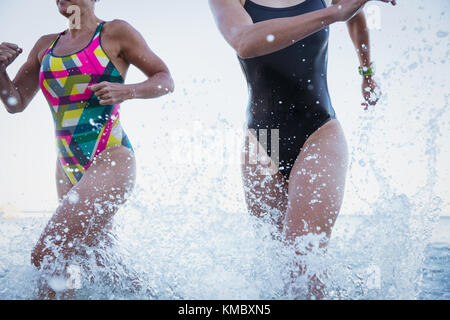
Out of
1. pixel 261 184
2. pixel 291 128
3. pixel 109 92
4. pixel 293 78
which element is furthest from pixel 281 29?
pixel 109 92

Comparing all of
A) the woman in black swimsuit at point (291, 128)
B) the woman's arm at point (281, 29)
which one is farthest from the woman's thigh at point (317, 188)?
the woman's arm at point (281, 29)

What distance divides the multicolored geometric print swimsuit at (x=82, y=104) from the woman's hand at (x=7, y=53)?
0.17 meters

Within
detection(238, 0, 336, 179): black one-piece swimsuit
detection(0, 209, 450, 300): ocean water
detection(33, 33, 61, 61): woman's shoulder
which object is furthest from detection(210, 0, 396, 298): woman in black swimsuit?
detection(33, 33, 61, 61): woman's shoulder

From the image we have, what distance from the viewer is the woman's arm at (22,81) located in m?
2.33

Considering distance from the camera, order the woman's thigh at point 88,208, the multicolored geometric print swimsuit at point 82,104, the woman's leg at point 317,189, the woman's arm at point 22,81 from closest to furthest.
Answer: the woman's leg at point 317,189 → the woman's thigh at point 88,208 → the multicolored geometric print swimsuit at point 82,104 → the woman's arm at point 22,81

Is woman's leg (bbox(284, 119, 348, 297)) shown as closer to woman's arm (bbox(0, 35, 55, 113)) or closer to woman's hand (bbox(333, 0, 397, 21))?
woman's hand (bbox(333, 0, 397, 21))

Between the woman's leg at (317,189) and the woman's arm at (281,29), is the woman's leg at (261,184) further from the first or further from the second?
the woman's arm at (281,29)

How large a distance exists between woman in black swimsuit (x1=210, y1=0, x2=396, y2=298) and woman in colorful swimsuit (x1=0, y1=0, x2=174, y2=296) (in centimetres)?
63

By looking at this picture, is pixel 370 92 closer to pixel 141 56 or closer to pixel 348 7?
pixel 348 7

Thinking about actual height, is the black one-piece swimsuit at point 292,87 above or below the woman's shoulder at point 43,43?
below

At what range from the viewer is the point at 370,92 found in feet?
7.70
